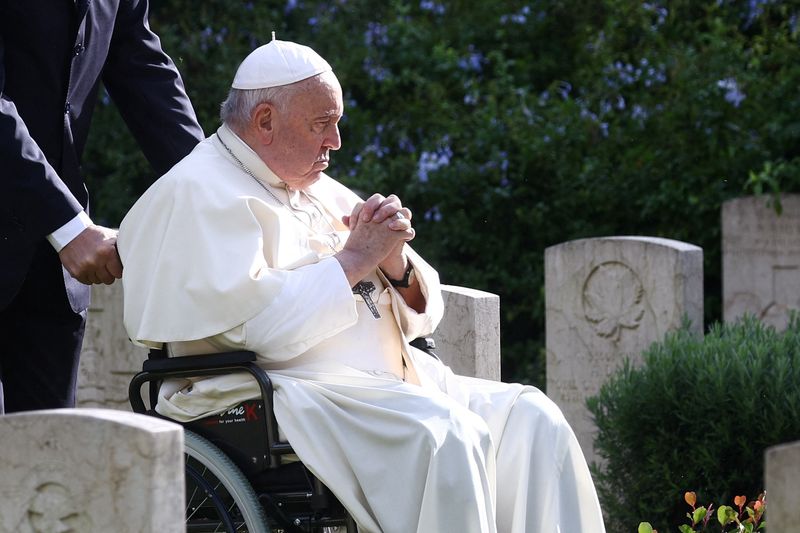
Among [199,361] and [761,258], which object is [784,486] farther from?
[761,258]

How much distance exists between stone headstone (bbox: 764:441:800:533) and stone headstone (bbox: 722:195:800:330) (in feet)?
18.8

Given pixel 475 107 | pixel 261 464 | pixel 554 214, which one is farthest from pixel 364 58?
pixel 261 464

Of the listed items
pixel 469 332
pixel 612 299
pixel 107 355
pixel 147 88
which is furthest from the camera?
pixel 612 299

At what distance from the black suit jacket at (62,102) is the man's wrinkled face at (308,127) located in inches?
19.1

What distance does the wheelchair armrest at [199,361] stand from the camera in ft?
11.6

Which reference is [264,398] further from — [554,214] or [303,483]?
[554,214]

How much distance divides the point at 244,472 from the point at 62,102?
1.16 meters

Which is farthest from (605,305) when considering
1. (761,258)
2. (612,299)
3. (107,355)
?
(107,355)

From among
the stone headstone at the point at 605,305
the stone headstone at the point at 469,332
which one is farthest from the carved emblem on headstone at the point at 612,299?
the stone headstone at the point at 469,332

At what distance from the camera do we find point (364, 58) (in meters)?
9.61

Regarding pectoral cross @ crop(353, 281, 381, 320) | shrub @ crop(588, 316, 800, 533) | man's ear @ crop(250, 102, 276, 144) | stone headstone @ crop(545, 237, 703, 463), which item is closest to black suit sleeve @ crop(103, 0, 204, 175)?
man's ear @ crop(250, 102, 276, 144)

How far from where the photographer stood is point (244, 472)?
3.58 meters

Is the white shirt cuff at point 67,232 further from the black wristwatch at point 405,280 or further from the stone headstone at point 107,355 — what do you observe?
the stone headstone at point 107,355

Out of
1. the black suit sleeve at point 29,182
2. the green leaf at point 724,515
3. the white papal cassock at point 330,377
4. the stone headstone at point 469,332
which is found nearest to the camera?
the white papal cassock at point 330,377
